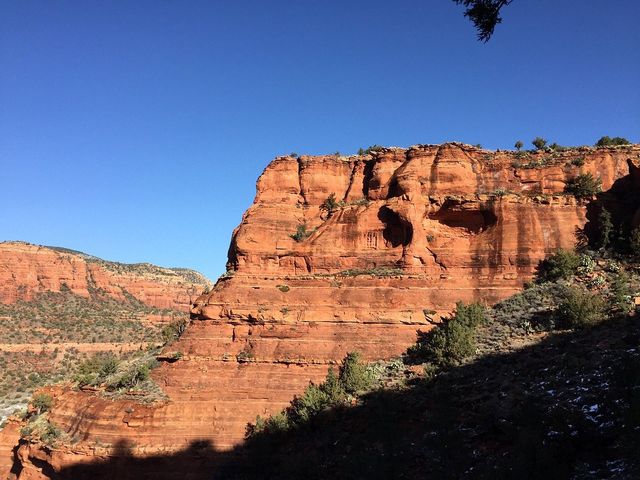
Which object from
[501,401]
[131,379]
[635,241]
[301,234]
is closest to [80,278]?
[131,379]

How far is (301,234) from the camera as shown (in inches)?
1163

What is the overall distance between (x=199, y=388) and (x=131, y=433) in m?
3.55

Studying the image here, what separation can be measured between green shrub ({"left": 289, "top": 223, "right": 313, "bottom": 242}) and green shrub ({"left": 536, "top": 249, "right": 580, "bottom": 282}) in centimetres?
1310

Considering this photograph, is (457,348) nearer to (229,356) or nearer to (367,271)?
(367,271)

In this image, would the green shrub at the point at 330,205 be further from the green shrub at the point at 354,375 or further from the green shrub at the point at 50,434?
the green shrub at the point at 50,434

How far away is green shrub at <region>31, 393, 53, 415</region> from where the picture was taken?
28731 millimetres

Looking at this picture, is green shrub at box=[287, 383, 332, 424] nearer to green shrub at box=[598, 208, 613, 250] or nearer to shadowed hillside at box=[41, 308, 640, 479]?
shadowed hillside at box=[41, 308, 640, 479]

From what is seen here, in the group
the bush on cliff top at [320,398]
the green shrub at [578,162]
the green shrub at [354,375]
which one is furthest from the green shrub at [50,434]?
the green shrub at [578,162]

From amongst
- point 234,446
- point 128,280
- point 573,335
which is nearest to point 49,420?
point 234,446

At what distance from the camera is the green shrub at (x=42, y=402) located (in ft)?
94.3

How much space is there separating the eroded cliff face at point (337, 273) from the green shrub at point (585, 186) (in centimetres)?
65

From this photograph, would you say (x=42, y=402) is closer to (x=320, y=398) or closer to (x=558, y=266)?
(x=320, y=398)

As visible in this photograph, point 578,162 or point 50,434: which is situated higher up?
point 578,162

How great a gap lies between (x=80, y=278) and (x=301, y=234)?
72.4 meters
